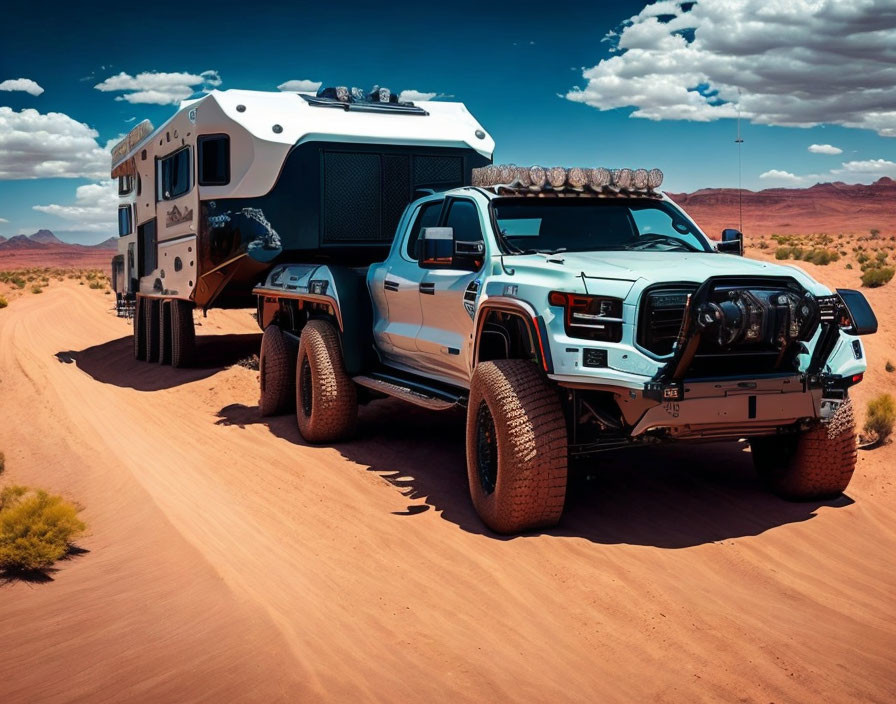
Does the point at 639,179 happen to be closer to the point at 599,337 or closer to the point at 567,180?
the point at 567,180

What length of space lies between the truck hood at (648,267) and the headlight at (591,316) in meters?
0.09

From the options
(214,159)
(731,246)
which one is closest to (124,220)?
(214,159)

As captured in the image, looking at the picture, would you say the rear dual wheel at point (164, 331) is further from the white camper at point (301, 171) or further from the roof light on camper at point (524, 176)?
the roof light on camper at point (524, 176)

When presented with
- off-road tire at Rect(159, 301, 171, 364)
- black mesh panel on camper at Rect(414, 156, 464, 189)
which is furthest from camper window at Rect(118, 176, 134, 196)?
black mesh panel on camper at Rect(414, 156, 464, 189)

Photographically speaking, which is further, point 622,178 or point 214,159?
point 214,159

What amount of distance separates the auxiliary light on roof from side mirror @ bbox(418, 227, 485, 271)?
0.63m

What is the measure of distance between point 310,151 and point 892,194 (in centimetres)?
12344

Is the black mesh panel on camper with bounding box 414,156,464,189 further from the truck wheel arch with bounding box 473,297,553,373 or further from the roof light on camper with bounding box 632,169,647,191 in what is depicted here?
the truck wheel arch with bounding box 473,297,553,373

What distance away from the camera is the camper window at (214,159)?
11695 mm

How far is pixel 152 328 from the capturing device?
1647 cm

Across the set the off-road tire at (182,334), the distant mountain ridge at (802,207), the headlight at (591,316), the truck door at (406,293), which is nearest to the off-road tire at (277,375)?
the truck door at (406,293)

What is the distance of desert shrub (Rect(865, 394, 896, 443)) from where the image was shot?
28.3ft

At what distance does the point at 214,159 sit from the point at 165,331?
15.7 ft

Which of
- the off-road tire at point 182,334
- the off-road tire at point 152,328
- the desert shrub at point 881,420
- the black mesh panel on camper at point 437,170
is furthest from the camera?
the off-road tire at point 152,328
